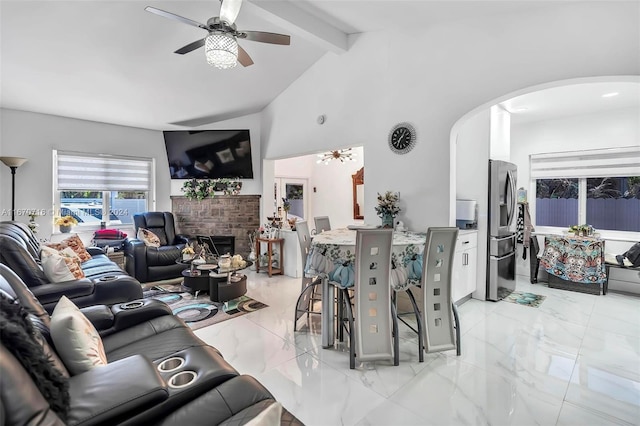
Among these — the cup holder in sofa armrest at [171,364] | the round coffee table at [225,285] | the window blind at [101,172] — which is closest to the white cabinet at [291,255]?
the round coffee table at [225,285]

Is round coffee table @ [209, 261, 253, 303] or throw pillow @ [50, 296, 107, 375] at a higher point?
throw pillow @ [50, 296, 107, 375]

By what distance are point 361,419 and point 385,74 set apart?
379 cm

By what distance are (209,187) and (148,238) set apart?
1.44 metres

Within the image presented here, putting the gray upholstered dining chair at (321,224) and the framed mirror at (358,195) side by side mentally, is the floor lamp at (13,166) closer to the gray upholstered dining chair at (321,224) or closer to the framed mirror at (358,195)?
the gray upholstered dining chair at (321,224)

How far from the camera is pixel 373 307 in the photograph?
104 inches

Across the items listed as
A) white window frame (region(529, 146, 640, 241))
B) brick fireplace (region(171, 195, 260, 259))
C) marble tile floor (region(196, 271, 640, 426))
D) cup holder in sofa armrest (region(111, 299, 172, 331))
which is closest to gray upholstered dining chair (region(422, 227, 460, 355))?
marble tile floor (region(196, 271, 640, 426))

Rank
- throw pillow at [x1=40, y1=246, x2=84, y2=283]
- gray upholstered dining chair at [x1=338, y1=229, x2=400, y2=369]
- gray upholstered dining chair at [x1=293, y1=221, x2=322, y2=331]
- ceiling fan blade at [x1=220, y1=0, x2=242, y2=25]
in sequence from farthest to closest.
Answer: gray upholstered dining chair at [x1=293, y1=221, x2=322, y2=331], throw pillow at [x1=40, y1=246, x2=84, y2=283], gray upholstered dining chair at [x1=338, y1=229, x2=400, y2=369], ceiling fan blade at [x1=220, y1=0, x2=242, y2=25]

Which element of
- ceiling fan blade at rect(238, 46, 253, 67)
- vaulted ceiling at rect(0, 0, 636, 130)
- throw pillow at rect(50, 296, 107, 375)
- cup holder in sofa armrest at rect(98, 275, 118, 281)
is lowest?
cup holder in sofa armrest at rect(98, 275, 118, 281)

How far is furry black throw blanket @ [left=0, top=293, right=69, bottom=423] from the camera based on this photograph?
0.96m

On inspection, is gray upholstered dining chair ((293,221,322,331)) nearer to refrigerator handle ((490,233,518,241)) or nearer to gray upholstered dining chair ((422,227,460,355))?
gray upholstered dining chair ((422,227,460,355))

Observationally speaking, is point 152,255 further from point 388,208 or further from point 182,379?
point 182,379

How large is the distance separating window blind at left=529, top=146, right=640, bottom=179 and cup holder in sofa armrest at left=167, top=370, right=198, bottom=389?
20.2 feet

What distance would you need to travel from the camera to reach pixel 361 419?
2.00 m

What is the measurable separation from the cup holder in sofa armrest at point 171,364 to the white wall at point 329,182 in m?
5.70
